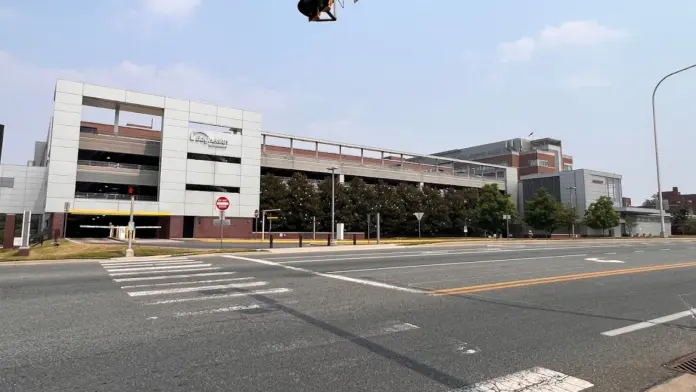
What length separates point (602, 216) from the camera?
2896 inches

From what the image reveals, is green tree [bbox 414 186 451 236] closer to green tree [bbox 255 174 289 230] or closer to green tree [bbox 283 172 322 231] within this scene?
green tree [bbox 283 172 322 231]

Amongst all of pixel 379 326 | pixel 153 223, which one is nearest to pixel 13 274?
pixel 379 326

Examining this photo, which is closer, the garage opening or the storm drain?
the storm drain

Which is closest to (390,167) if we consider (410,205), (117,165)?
(410,205)

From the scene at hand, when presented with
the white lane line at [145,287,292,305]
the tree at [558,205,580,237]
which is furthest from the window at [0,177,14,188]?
the tree at [558,205,580,237]

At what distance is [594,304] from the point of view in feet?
27.4

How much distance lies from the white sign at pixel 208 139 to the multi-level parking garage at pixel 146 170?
0.11 m

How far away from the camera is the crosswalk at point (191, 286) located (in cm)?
818

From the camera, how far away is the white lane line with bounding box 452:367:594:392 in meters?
4.12

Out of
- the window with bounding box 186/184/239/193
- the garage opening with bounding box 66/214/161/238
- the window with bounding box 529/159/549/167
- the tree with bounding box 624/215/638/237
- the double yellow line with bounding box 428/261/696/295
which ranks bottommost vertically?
the double yellow line with bounding box 428/261/696/295

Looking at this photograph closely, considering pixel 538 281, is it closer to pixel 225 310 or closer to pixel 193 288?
pixel 225 310

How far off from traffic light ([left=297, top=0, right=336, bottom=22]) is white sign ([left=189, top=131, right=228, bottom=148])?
4684cm

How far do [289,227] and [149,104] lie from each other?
21.5 m

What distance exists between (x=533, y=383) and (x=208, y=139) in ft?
166
